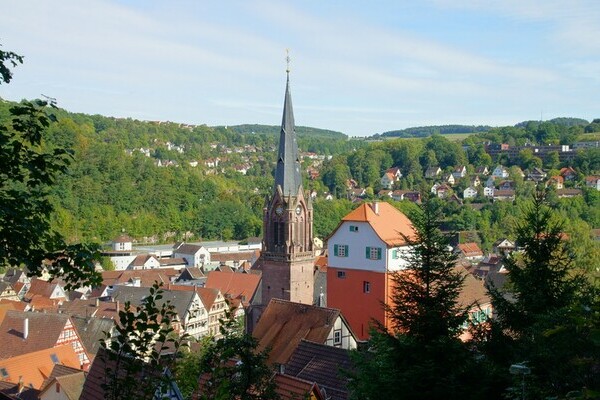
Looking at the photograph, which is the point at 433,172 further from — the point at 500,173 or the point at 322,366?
the point at 322,366

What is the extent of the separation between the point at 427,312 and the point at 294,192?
2259 cm

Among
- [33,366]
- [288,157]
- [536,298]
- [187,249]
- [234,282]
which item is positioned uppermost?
A: [288,157]

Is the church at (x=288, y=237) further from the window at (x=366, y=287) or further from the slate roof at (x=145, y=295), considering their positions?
the slate roof at (x=145, y=295)

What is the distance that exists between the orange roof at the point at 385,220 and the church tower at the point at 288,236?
4.20m

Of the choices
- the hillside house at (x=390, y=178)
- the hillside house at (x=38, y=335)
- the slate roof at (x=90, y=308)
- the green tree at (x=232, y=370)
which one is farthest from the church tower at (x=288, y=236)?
the hillside house at (x=390, y=178)

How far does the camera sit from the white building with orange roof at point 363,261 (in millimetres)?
27594

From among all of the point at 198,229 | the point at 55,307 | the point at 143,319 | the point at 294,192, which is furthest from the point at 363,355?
the point at 198,229

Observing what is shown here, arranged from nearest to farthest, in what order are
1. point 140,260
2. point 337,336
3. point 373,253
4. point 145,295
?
point 337,336
point 373,253
point 145,295
point 140,260

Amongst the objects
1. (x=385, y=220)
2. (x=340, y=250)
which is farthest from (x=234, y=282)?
(x=385, y=220)

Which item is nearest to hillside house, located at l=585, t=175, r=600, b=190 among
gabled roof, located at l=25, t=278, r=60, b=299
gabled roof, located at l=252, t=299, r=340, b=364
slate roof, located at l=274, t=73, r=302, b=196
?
gabled roof, located at l=25, t=278, r=60, b=299

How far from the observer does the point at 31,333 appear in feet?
106

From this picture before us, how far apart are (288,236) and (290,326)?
8.55m

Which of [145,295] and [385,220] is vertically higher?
[385,220]

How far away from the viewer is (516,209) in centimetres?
9481
